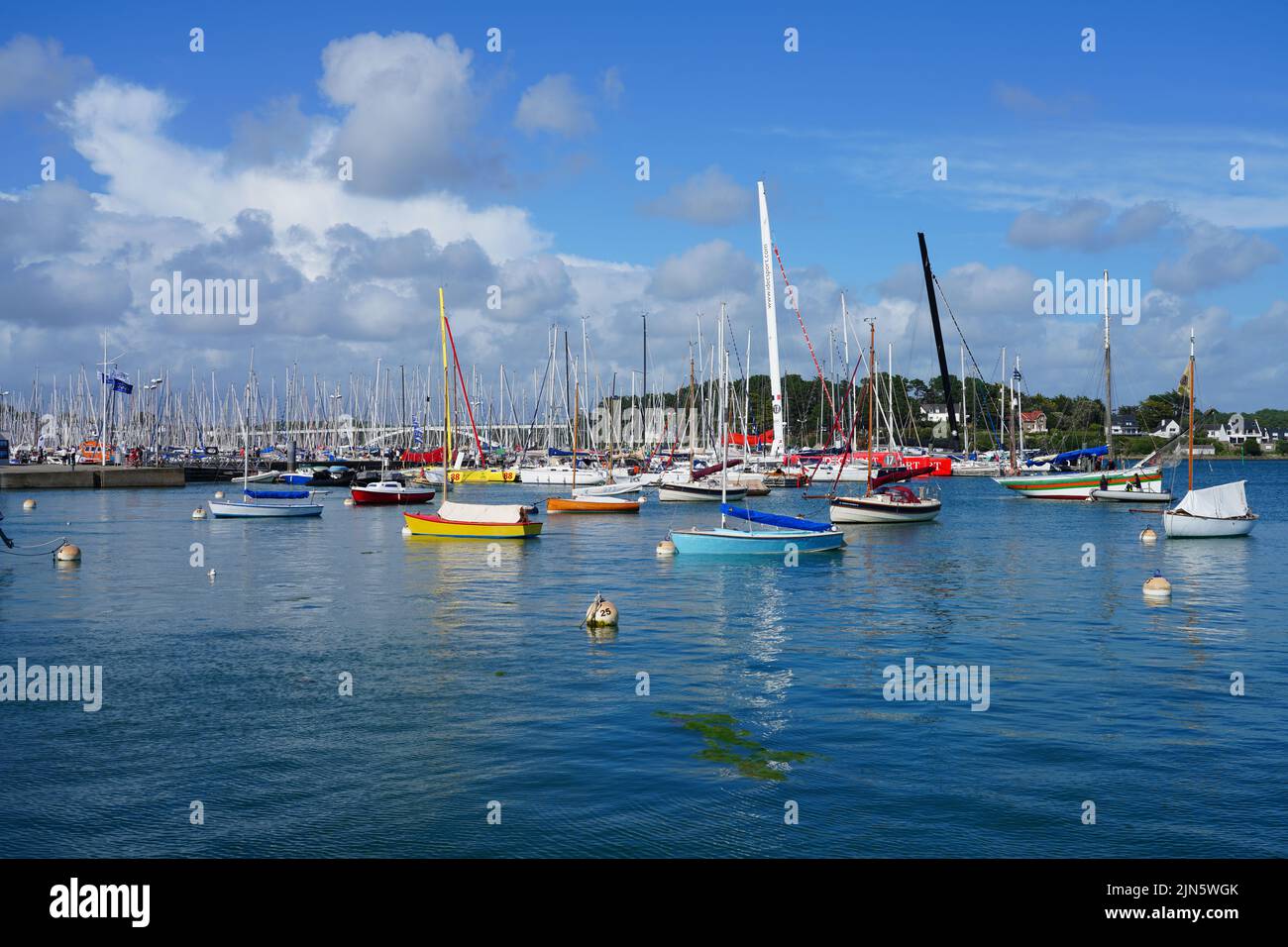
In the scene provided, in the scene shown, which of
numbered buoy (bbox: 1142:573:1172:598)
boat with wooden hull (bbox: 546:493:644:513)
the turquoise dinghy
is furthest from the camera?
boat with wooden hull (bbox: 546:493:644:513)

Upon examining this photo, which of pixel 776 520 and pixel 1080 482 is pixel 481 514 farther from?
pixel 1080 482

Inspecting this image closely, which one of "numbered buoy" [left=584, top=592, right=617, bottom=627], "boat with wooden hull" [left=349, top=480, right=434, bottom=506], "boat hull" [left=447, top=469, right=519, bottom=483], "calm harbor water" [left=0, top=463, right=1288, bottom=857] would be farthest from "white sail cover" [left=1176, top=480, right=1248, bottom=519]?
"boat hull" [left=447, top=469, right=519, bottom=483]

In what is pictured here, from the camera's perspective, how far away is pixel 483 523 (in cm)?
5794

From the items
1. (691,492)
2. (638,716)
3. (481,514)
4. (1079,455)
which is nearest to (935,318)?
(1079,455)

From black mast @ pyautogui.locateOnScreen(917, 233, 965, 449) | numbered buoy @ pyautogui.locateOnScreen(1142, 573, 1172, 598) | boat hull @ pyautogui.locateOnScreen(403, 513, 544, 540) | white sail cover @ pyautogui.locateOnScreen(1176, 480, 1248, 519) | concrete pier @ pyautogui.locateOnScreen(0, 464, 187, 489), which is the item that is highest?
black mast @ pyautogui.locateOnScreen(917, 233, 965, 449)

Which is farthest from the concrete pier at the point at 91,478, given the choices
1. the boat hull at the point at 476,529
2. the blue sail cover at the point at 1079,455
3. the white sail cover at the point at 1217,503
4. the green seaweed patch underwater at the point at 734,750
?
the green seaweed patch underwater at the point at 734,750

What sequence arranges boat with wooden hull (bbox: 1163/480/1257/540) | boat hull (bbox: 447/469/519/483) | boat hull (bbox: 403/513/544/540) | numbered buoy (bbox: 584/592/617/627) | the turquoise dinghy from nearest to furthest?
numbered buoy (bbox: 584/592/617/627) → the turquoise dinghy → boat hull (bbox: 403/513/544/540) → boat with wooden hull (bbox: 1163/480/1257/540) → boat hull (bbox: 447/469/519/483)

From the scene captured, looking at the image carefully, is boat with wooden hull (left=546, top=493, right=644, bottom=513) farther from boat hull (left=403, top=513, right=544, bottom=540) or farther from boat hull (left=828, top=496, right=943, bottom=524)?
boat hull (left=403, top=513, right=544, bottom=540)

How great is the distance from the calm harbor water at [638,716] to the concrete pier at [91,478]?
6740cm

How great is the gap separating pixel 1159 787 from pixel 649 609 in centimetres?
1960

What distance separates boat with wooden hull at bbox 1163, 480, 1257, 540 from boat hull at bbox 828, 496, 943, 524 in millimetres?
14676

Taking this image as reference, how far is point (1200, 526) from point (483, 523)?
37101 mm

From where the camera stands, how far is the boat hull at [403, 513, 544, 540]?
57.5 meters
